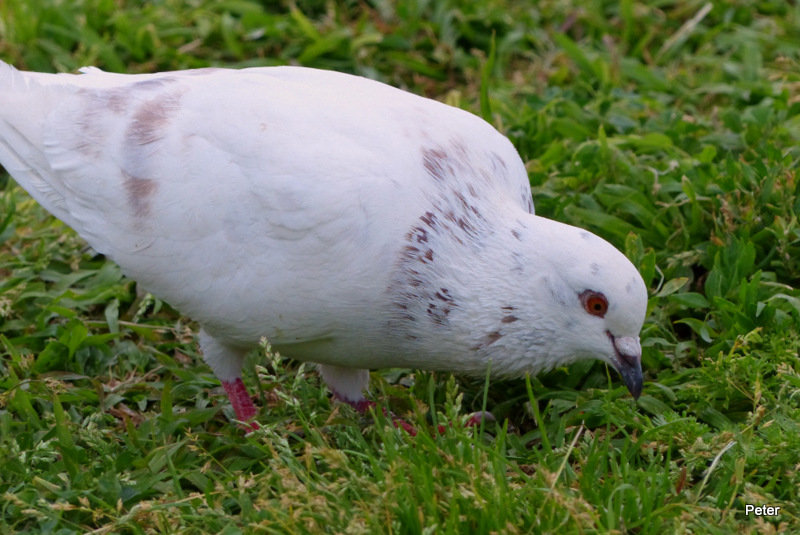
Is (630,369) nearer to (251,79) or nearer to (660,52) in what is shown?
(251,79)

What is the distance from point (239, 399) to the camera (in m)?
4.36

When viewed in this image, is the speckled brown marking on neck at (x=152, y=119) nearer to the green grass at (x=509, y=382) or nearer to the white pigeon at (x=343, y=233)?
the white pigeon at (x=343, y=233)

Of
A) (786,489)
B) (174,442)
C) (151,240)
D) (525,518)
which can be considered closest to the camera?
(525,518)

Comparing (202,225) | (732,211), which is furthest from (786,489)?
(202,225)

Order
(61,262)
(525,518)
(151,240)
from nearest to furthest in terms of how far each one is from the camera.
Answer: (525,518) < (151,240) < (61,262)

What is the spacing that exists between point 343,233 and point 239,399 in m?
1.02

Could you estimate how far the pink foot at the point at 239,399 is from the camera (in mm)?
4340

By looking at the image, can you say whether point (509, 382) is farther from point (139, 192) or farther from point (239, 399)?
point (139, 192)

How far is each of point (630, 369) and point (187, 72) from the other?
79.7 inches

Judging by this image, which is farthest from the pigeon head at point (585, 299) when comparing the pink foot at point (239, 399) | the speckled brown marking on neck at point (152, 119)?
the speckled brown marking on neck at point (152, 119)

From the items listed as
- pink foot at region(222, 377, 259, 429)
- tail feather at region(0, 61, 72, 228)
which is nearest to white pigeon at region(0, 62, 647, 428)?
tail feather at region(0, 61, 72, 228)

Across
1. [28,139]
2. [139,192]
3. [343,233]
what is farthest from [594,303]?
[28,139]

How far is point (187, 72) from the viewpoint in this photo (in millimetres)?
4426

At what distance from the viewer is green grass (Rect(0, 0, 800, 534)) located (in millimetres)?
3453
